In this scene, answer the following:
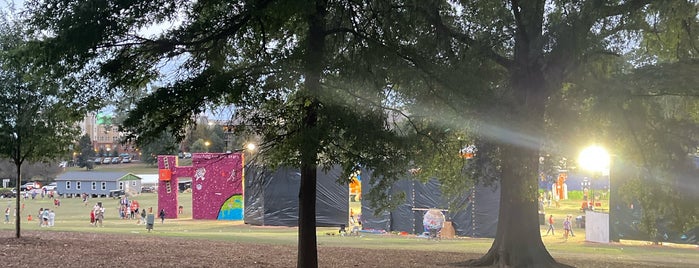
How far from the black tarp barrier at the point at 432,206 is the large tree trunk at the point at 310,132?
17272 mm

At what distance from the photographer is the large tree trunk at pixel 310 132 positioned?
335 inches

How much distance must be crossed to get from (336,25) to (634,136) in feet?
26.2

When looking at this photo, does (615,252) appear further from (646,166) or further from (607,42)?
(607,42)

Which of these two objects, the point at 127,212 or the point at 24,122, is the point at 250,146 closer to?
the point at 24,122

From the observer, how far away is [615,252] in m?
20.6

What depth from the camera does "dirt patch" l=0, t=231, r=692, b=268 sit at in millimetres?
12430

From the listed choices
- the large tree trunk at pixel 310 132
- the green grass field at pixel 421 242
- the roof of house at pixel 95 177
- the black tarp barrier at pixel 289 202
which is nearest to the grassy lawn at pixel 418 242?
the green grass field at pixel 421 242

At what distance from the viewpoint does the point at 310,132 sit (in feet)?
→ 27.9

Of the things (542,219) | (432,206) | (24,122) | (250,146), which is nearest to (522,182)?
(250,146)

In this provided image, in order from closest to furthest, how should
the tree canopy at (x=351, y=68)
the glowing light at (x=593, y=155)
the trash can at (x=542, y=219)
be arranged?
the tree canopy at (x=351, y=68), the glowing light at (x=593, y=155), the trash can at (x=542, y=219)

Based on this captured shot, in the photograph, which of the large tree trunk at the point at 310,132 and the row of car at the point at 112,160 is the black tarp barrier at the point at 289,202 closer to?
Result: the large tree trunk at the point at 310,132

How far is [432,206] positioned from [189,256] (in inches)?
708

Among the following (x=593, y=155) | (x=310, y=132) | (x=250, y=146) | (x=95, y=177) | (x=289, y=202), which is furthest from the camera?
(x=95, y=177)

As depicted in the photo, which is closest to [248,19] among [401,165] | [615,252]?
[401,165]
